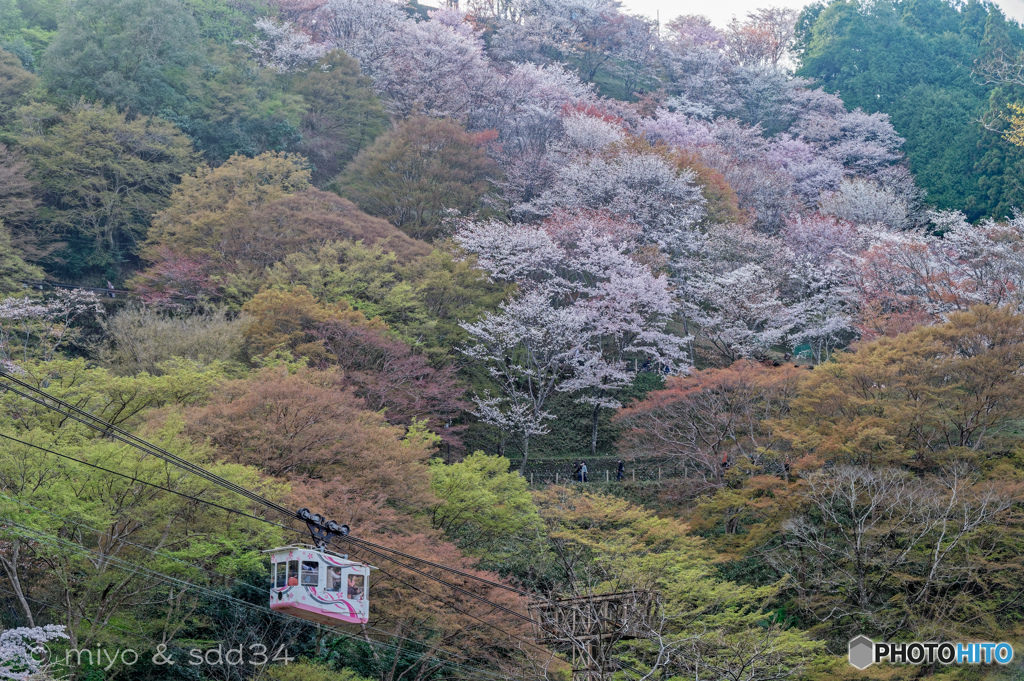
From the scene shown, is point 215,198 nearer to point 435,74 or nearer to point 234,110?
point 234,110

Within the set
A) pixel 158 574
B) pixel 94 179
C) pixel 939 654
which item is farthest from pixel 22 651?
pixel 94 179

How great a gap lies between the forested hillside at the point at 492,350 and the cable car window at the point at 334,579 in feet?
1.45

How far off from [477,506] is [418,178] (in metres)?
19.9

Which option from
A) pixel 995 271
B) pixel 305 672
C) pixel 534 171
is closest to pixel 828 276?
pixel 995 271

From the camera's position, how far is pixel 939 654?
66.0ft

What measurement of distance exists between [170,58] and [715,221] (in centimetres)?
2388

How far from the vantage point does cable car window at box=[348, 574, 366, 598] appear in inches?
563

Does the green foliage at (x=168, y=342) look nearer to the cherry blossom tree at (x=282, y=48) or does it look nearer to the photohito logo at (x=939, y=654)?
the photohito logo at (x=939, y=654)

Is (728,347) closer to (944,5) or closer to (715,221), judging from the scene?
(715,221)

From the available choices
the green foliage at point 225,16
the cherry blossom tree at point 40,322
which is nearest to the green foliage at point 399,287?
the cherry blossom tree at point 40,322

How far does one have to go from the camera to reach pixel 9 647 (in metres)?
14.1

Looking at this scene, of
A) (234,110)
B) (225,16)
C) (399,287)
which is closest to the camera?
(399,287)

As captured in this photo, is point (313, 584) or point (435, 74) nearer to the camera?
point (313, 584)

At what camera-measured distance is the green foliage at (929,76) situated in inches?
1908
